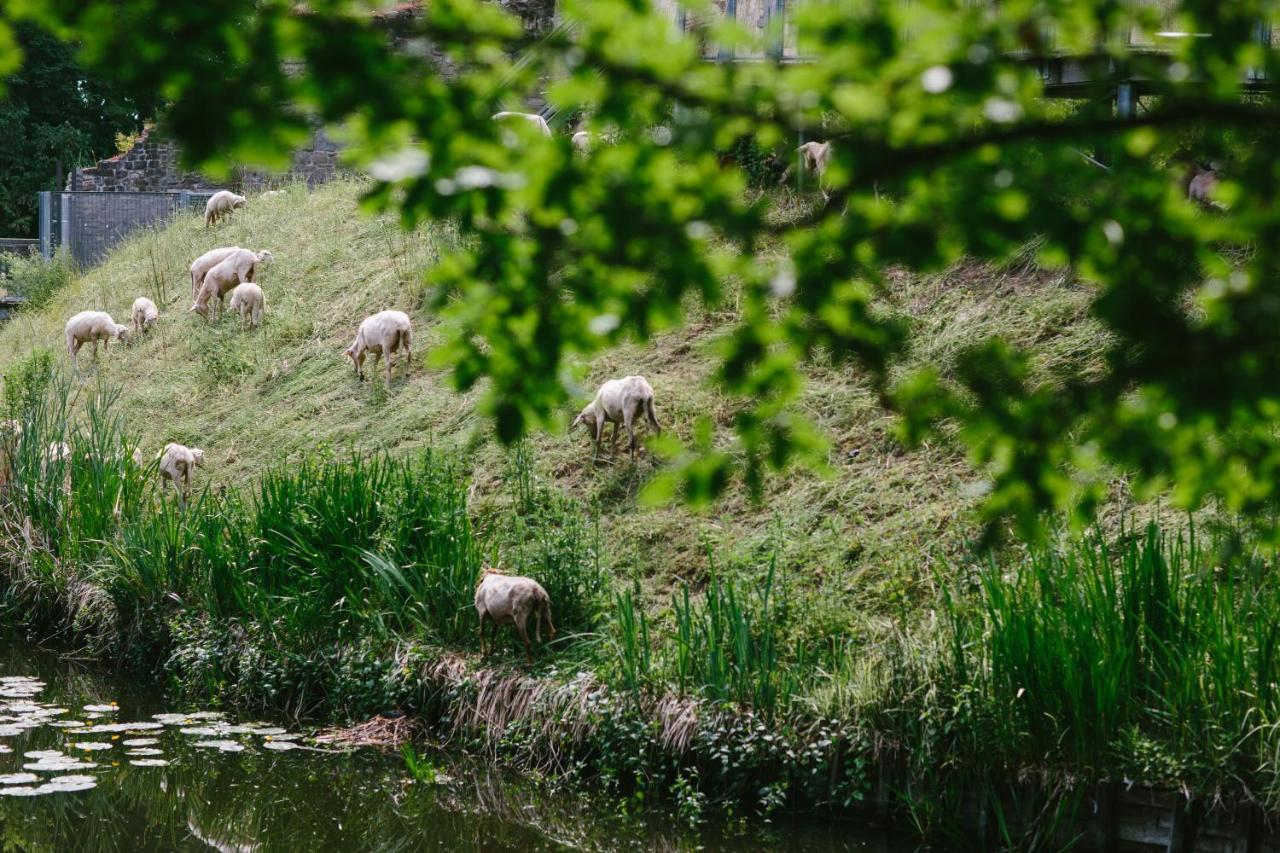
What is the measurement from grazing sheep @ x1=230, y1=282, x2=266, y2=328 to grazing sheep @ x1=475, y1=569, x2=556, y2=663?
8312 millimetres

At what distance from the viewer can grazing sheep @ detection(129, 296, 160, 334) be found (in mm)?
16203

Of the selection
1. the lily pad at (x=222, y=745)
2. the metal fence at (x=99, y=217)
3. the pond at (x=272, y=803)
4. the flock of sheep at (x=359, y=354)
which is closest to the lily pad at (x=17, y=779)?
the pond at (x=272, y=803)

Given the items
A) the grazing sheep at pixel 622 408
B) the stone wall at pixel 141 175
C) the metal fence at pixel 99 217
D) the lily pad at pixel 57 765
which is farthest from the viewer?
the stone wall at pixel 141 175

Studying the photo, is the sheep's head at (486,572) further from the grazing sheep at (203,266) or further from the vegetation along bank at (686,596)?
the grazing sheep at (203,266)

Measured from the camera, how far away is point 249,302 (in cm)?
1494

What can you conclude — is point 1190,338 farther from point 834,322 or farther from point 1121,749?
point 1121,749

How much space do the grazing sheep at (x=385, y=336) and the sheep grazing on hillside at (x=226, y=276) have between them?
3323mm

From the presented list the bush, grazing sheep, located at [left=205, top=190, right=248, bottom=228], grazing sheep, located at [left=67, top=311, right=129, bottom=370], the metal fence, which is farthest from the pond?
the metal fence

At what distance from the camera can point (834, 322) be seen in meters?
2.37

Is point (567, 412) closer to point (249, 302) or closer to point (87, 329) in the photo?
point (249, 302)

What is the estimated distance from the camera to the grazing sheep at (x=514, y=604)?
7426 millimetres

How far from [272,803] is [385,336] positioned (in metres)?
5.90

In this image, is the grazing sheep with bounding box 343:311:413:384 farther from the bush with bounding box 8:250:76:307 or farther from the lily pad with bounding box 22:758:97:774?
the bush with bounding box 8:250:76:307

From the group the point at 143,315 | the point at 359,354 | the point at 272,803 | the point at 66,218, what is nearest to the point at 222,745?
the point at 272,803
